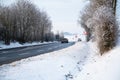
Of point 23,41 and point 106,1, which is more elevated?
point 106,1

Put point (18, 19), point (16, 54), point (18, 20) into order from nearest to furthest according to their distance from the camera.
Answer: point (16, 54) → point (18, 19) → point (18, 20)

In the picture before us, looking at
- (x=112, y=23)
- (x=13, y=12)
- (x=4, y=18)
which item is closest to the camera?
(x=112, y=23)

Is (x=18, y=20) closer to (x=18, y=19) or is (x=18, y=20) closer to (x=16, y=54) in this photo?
(x=18, y=19)

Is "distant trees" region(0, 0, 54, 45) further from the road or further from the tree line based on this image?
the road

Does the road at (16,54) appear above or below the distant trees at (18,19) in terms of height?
below

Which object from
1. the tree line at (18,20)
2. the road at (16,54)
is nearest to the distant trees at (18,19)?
the tree line at (18,20)

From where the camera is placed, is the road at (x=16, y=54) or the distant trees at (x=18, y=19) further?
the distant trees at (x=18, y=19)

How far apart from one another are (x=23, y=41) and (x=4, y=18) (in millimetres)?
9967

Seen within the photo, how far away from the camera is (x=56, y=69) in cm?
1304

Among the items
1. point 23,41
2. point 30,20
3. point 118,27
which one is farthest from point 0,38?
point 118,27

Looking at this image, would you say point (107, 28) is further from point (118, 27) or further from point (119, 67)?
point (119, 67)

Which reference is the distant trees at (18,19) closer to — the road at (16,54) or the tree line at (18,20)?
the tree line at (18,20)

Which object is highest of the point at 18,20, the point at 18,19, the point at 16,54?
the point at 18,19

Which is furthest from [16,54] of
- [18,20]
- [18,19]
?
[18,20]
